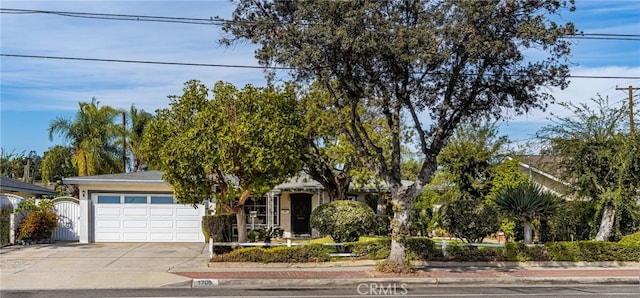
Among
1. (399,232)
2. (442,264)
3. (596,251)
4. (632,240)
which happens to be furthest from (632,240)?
(399,232)

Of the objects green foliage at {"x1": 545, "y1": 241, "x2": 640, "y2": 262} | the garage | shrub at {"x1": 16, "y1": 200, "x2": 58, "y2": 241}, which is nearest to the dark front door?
the garage

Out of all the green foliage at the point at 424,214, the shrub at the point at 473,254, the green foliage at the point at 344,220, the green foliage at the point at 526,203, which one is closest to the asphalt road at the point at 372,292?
the shrub at the point at 473,254

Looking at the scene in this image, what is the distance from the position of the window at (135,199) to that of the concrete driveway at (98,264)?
1.87 meters

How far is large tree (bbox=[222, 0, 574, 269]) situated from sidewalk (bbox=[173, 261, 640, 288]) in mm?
1043

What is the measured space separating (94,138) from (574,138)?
87.9ft

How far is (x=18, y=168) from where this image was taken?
62.7 metres

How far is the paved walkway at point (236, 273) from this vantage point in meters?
14.6


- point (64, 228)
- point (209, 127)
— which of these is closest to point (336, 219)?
point (209, 127)

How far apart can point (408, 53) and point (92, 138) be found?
26.7 m

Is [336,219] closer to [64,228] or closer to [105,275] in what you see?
[105,275]

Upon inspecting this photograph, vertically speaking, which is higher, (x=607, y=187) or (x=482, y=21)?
(x=482, y=21)

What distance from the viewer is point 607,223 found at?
20922 mm

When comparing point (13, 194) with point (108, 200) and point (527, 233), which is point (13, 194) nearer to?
point (108, 200)

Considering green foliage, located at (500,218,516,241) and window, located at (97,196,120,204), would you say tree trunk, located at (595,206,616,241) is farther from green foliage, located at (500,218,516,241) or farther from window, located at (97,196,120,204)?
window, located at (97,196,120,204)
